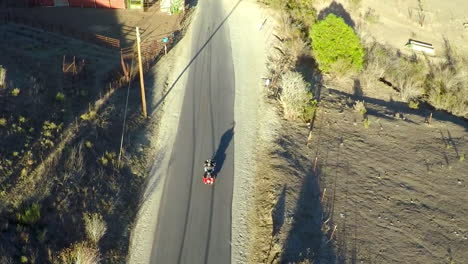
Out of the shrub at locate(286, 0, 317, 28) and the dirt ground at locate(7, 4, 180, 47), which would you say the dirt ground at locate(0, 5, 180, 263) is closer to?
the dirt ground at locate(7, 4, 180, 47)

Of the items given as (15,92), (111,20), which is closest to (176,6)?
(111,20)

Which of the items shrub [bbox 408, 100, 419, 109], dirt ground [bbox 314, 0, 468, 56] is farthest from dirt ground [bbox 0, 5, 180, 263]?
dirt ground [bbox 314, 0, 468, 56]

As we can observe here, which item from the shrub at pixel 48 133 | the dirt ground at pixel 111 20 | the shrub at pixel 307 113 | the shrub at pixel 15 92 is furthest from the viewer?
the dirt ground at pixel 111 20

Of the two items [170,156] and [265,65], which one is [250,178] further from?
[265,65]

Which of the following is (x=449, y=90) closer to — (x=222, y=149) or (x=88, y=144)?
(x=222, y=149)

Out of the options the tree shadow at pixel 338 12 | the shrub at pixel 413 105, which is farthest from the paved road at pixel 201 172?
the tree shadow at pixel 338 12

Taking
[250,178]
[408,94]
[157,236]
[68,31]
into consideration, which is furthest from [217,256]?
[68,31]

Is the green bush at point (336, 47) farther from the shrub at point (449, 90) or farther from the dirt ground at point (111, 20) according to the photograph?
the dirt ground at point (111, 20)
